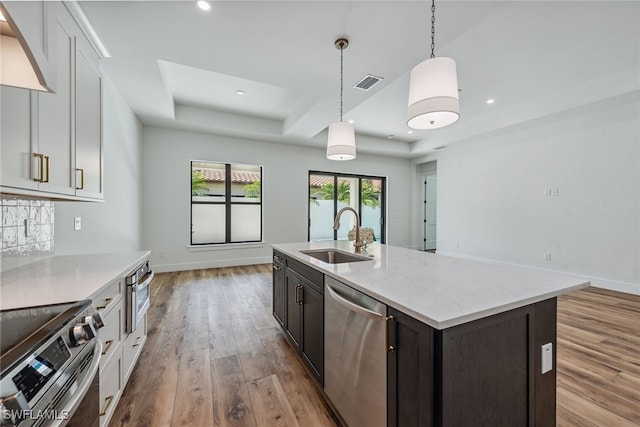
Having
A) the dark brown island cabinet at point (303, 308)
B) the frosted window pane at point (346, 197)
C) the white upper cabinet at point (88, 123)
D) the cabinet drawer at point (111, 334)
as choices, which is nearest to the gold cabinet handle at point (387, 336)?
the dark brown island cabinet at point (303, 308)

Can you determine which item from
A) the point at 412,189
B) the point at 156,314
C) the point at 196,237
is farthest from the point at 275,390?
the point at 412,189

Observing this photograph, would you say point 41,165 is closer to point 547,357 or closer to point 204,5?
point 204,5

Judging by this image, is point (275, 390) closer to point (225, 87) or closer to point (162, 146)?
point (225, 87)

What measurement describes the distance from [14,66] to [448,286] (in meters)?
1.96

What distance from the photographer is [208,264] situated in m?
5.36

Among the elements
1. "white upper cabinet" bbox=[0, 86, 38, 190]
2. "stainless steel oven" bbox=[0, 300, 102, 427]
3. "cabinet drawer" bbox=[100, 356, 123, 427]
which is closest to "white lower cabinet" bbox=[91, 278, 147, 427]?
"cabinet drawer" bbox=[100, 356, 123, 427]

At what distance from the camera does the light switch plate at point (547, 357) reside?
1145 mm

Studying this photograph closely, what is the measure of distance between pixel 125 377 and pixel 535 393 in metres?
2.36

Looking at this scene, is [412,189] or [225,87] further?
[412,189]

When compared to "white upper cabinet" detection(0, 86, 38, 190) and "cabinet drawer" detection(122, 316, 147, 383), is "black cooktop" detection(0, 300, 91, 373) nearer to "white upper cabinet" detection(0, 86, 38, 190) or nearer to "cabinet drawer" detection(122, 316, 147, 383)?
"white upper cabinet" detection(0, 86, 38, 190)

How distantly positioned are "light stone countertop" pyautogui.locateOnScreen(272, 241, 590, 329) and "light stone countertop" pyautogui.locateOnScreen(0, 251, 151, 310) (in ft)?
3.88

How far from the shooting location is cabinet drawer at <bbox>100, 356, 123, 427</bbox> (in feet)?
4.41

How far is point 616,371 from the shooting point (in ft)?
6.23

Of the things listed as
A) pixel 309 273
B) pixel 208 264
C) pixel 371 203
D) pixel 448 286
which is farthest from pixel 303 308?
pixel 371 203
